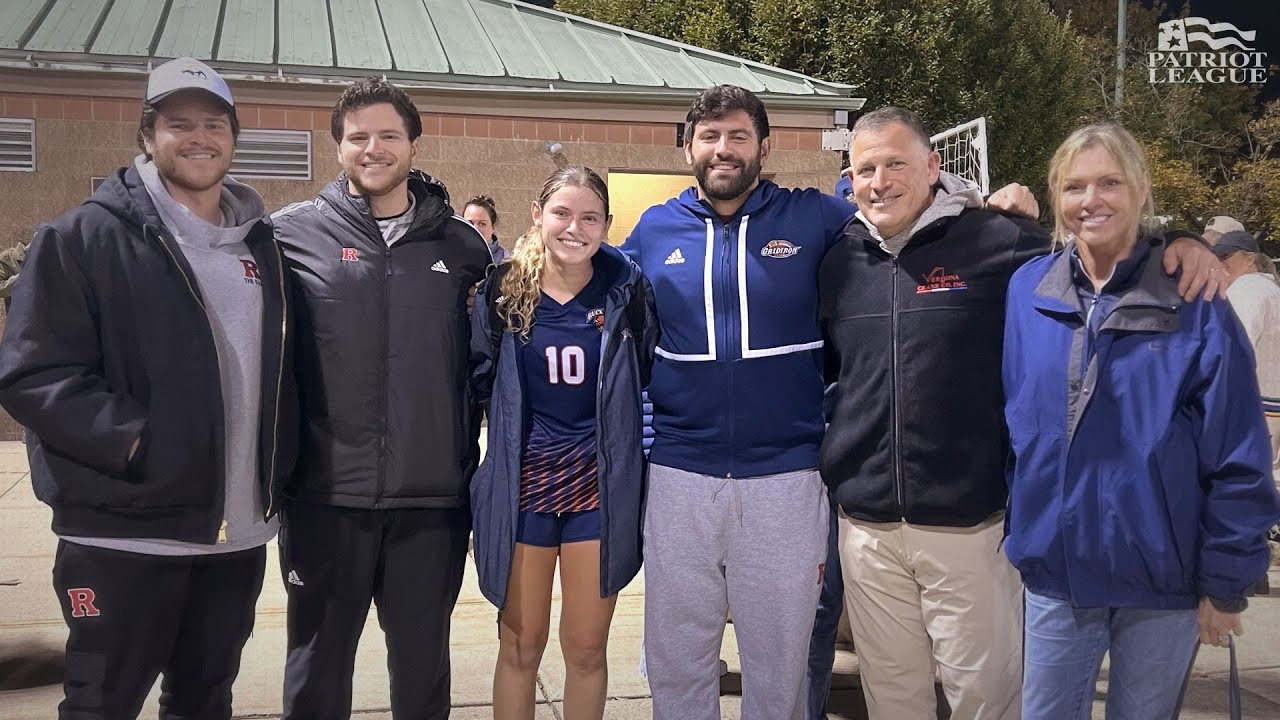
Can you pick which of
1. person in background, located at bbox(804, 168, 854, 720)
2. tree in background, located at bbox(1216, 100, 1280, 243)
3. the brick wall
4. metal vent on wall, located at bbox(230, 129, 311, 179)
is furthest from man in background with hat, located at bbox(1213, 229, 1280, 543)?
tree in background, located at bbox(1216, 100, 1280, 243)

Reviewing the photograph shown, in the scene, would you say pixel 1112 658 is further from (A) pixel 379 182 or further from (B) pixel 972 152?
(B) pixel 972 152

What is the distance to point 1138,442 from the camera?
255cm

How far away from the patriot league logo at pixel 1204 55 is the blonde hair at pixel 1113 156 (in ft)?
103

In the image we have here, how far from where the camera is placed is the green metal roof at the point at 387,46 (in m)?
11.0

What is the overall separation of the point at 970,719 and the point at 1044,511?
2.40ft

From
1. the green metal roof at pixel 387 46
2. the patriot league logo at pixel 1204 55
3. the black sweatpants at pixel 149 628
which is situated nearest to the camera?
the black sweatpants at pixel 149 628

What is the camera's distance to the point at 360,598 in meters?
3.18

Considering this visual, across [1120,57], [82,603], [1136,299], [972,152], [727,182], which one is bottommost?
[82,603]

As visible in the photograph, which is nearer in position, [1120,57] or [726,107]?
[726,107]

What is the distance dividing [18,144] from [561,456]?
10285mm

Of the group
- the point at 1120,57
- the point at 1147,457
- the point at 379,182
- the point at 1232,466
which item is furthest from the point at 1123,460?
the point at 1120,57

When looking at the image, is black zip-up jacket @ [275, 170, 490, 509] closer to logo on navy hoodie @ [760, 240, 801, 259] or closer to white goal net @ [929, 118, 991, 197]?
logo on navy hoodie @ [760, 240, 801, 259]

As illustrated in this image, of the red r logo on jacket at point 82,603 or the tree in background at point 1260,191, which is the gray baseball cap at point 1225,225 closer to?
the red r logo on jacket at point 82,603

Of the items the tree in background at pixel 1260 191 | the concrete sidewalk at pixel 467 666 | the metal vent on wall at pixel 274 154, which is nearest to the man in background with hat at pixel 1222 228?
the concrete sidewalk at pixel 467 666
